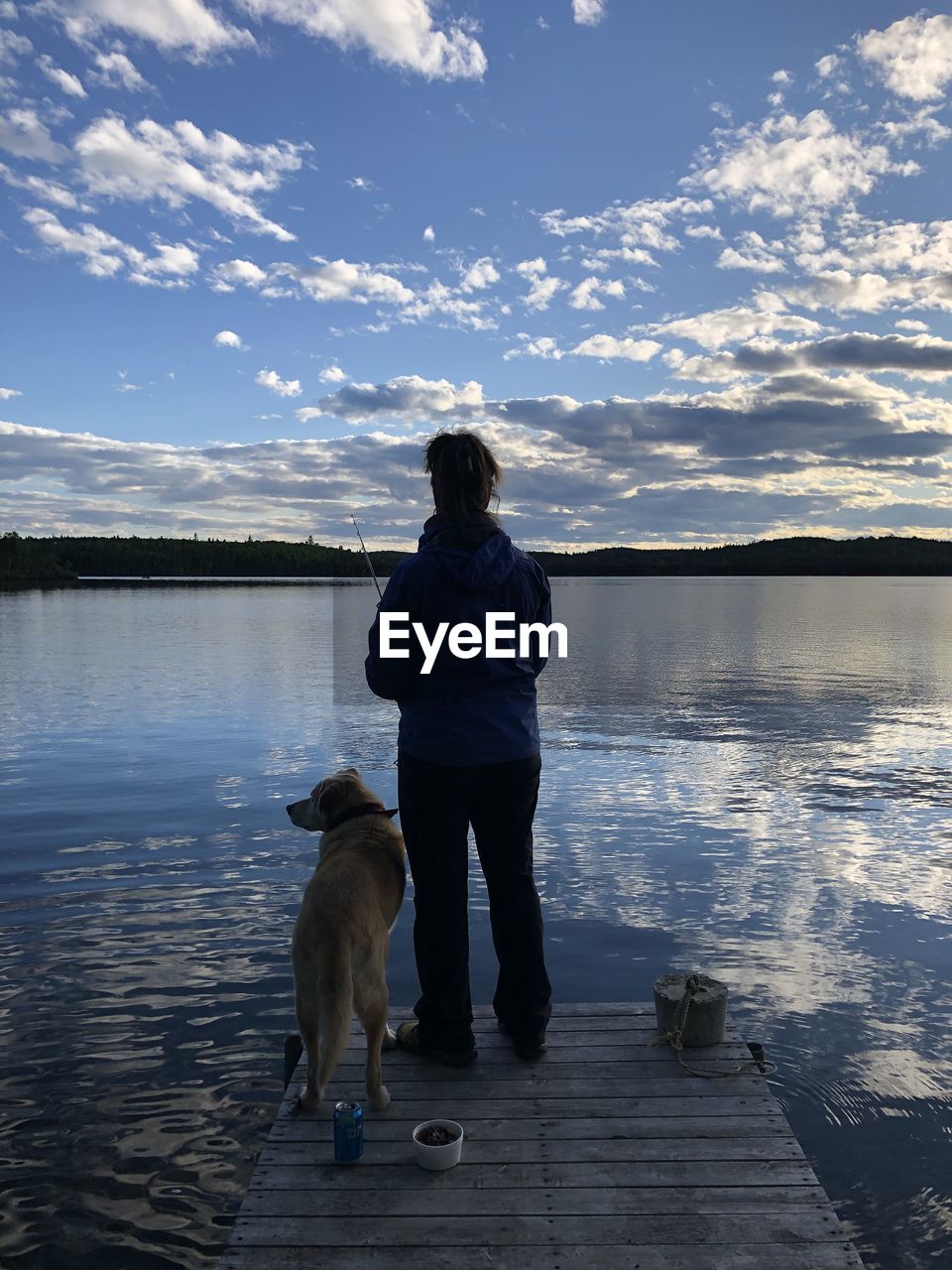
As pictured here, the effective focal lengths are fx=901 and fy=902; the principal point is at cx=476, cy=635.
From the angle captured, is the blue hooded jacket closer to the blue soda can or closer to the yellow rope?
the blue soda can

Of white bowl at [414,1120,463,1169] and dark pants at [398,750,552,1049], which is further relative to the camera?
dark pants at [398,750,552,1049]

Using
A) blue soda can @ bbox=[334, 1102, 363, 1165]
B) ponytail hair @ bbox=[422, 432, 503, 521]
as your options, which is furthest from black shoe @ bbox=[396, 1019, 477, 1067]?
ponytail hair @ bbox=[422, 432, 503, 521]

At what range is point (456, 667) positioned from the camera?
4.39 m

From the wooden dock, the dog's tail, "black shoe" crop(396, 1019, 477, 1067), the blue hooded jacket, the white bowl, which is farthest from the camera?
"black shoe" crop(396, 1019, 477, 1067)

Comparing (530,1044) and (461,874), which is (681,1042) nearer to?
(530,1044)

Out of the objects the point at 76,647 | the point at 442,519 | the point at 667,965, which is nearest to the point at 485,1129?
the point at 442,519

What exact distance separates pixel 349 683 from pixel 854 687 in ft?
47.8

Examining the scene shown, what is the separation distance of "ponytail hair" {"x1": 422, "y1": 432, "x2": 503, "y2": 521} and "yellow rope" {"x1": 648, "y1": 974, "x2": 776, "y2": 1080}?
9.26 feet

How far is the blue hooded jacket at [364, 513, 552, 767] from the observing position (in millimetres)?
4383

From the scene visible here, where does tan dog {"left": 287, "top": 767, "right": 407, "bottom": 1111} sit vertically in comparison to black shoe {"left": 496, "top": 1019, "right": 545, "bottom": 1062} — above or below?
above

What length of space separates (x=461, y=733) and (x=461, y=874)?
2.55 ft

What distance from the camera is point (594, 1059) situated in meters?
4.81

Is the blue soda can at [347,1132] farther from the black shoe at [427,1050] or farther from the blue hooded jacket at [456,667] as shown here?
the blue hooded jacket at [456,667]

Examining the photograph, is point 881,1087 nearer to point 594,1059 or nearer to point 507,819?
point 594,1059
